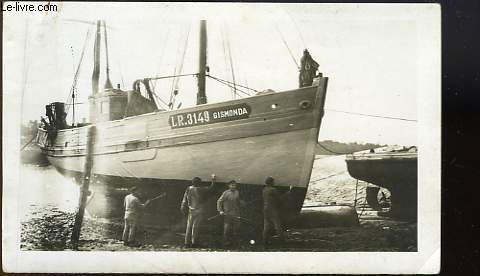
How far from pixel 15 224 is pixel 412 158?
189 centimetres

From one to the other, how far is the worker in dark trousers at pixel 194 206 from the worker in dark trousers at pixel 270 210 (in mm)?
257

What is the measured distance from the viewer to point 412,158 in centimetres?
201

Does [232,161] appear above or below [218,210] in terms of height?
above

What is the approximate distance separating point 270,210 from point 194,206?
36cm

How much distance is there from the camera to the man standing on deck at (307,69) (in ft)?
6.52

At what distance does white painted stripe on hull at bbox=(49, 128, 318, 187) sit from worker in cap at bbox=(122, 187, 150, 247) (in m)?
0.10

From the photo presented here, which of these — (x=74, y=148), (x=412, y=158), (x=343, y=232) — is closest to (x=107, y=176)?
(x=74, y=148)

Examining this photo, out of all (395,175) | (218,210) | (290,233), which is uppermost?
(395,175)

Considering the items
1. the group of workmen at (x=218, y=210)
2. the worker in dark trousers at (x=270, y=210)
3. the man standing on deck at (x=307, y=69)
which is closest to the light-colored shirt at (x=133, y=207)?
the group of workmen at (x=218, y=210)

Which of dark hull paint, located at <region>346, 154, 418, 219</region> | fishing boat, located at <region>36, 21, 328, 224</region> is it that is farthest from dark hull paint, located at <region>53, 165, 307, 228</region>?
dark hull paint, located at <region>346, 154, 418, 219</region>

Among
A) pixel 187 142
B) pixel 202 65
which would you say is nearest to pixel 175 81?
pixel 202 65

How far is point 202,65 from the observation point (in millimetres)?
2021

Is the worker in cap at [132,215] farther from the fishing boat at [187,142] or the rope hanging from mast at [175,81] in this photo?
the rope hanging from mast at [175,81]

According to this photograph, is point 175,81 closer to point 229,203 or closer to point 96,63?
point 96,63
